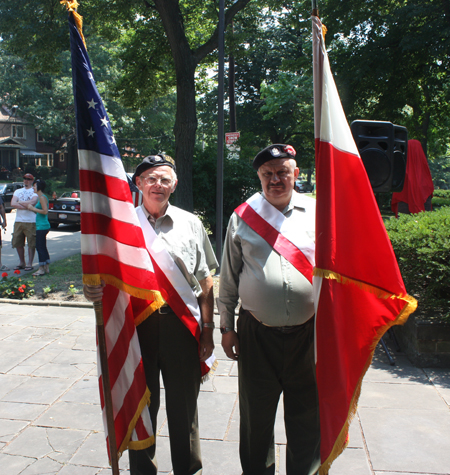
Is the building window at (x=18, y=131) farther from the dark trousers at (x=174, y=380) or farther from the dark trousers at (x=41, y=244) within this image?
the dark trousers at (x=174, y=380)

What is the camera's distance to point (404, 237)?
17.6 feet

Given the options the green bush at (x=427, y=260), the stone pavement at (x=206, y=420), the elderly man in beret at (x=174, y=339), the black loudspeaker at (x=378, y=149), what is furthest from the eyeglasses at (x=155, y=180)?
the green bush at (x=427, y=260)

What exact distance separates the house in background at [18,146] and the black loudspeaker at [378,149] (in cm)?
4937

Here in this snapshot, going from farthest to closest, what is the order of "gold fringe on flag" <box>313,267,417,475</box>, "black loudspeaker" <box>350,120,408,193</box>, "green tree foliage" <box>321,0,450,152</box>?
1. "green tree foliage" <box>321,0,450,152</box>
2. "black loudspeaker" <box>350,120,408,193</box>
3. "gold fringe on flag" <box>313,267,417,475</box>

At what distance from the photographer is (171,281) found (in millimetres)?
2805

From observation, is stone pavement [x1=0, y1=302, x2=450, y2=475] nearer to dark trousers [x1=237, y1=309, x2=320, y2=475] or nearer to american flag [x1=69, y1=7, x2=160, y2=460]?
dark trousers [x1=237, y1=309, x2=320, y2=475]

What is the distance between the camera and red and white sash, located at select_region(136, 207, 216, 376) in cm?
279

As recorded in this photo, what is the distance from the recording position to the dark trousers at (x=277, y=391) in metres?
2.79

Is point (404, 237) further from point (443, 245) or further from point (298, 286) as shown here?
point (298, 286)

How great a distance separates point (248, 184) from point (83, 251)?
1061 cm

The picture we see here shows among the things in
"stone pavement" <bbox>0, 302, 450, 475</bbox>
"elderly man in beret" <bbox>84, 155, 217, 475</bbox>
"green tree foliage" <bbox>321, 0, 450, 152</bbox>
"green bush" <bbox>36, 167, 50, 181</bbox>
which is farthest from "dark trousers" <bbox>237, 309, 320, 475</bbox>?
"green bush" <bbox>36, 167, 50, 181</bbox>

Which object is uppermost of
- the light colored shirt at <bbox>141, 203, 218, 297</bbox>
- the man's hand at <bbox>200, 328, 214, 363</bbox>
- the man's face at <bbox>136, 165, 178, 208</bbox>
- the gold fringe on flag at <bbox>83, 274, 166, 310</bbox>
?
the man's face at <bbox>136, 165, 178, 208</bbox>

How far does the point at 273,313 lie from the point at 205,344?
53cm

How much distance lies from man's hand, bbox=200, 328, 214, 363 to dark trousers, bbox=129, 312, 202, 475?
0.05 metres
